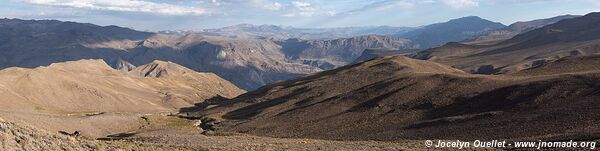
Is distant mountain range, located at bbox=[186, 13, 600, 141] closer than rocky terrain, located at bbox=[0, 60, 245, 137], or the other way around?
distant mountain range, located at bbox=[186, 13, 600, 141]

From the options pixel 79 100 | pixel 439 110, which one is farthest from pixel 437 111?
pixel 79 100

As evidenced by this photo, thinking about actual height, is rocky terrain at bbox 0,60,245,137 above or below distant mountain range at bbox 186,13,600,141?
below

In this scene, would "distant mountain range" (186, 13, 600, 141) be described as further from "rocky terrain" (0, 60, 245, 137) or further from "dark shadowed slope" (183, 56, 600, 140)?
"rocky terrain" (0, 60, 245, 137)

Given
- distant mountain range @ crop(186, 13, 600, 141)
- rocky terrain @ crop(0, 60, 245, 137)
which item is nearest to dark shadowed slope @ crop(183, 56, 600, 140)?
distant mountain range @ crop(186, 13, 600, 141)

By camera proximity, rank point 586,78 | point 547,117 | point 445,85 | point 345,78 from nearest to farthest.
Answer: point 547,117 → point 586,78 → point 445,85 → point 345,78

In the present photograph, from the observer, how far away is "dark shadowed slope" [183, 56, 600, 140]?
62.7 m

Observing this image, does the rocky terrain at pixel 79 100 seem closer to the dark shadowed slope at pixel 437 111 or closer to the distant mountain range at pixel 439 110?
the distant mountain range at pixel 439 110

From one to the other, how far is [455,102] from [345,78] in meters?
53.4

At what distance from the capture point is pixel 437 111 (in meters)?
82.6

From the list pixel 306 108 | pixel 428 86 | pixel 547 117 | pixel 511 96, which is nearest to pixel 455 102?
pixel 511 96

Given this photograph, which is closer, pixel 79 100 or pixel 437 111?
pixel 437 111

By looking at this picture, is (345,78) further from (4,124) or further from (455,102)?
(4,124)

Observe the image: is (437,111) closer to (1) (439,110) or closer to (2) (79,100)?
(1) (439,110)

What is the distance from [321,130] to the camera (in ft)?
266
